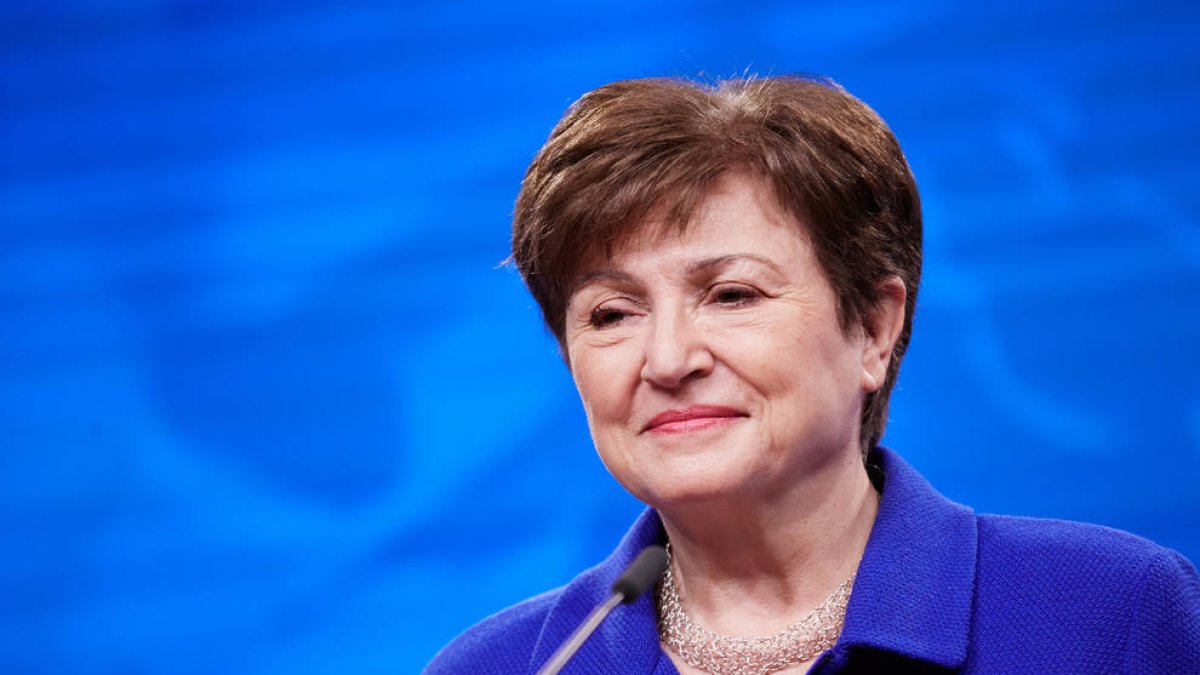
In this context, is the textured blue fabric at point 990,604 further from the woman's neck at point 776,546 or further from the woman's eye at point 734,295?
the woman's eye at point 734,295

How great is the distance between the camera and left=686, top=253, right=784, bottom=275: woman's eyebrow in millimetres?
1699

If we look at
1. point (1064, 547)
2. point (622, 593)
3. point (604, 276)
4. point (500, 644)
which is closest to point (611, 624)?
point (500, 644)

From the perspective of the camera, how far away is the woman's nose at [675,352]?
1.68 m

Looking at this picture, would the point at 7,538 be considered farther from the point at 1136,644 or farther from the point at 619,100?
the point at 1136,644

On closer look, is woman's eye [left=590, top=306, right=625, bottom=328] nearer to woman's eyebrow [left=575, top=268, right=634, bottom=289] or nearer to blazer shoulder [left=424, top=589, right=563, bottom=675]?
woman's eyebrow [left=575, top=268, right=634, bottom=289]

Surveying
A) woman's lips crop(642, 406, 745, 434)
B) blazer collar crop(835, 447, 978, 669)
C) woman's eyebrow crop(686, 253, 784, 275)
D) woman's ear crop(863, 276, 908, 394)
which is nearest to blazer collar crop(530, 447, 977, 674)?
blazer collar crop(835, 447, 978, 669)

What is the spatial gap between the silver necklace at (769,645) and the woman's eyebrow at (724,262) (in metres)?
0.40

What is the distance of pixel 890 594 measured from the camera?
1.74 m

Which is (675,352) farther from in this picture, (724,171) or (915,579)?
(915,579)

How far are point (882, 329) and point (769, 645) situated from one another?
403 mm

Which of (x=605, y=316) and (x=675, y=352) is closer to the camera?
(x=675, y=352)

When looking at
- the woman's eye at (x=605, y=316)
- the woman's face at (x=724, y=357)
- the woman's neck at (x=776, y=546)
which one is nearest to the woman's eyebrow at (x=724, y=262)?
the woman's face at (x=724, y=357)

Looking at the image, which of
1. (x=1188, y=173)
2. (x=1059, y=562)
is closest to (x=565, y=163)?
(x=1059, y=562)

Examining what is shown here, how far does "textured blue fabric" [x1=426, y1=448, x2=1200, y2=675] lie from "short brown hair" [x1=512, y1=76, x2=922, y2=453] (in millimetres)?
286
